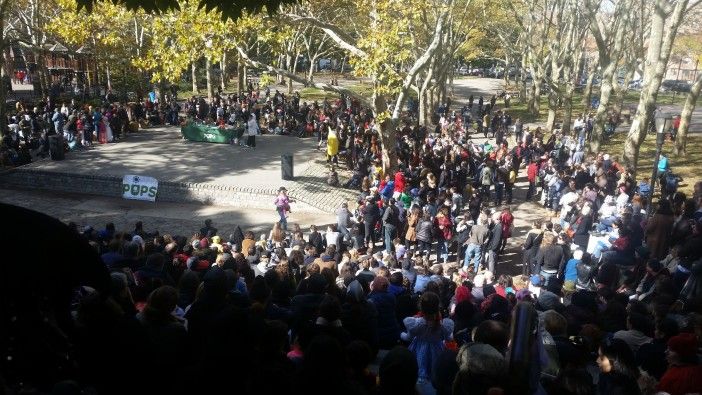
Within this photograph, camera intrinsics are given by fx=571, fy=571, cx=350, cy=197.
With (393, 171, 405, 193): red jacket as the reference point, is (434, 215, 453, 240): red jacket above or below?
below

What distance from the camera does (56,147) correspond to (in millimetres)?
19109

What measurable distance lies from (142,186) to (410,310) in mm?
12693

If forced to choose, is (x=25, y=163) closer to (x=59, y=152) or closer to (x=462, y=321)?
(x=59, y=152)

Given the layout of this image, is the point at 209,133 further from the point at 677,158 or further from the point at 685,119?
the point at 685,119

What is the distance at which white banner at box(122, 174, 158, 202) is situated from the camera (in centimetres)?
1698

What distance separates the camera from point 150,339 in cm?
371

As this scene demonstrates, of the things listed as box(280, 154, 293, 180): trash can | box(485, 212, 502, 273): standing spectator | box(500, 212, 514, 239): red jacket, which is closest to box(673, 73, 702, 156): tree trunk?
box(500, 212, 514, 239): red jacket

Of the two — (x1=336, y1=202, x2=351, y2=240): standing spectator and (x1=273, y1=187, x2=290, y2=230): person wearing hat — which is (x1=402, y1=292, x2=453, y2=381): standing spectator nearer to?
(x1=336, y1=202, x2=351, y2=240): standing spectator

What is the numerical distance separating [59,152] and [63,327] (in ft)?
60.4

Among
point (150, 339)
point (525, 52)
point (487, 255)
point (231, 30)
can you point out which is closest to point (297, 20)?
point (231, 30)

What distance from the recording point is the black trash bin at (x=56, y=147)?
1906 cm

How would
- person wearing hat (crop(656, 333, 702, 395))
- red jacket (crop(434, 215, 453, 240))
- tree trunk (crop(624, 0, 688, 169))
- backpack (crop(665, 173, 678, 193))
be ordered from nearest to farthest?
1. person wearing hat (crop(656, 333, 702, 395))
2. red jacket (crop(434, 215, 453, 240))
3. backpack (crop(665, 173, 678, 193))
4. tree trunk (crop(624, 0, 688, 169))

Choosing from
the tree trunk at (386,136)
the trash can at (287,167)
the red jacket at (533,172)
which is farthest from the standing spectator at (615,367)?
the trash can at (287,167)

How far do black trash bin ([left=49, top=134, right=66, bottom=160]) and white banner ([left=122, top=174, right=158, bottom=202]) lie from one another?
12.7 feet
